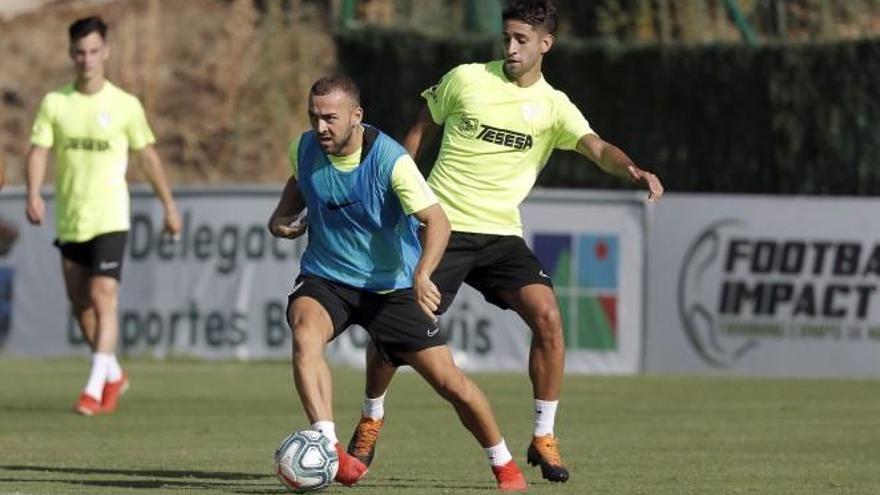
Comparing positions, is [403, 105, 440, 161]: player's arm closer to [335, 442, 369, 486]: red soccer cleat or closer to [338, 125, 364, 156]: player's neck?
[338, 125, 364, 156]: player's neck

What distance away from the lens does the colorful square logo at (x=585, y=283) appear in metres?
20.9

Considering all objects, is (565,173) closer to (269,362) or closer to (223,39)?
(269,362)

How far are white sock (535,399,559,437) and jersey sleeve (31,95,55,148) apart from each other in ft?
17.9

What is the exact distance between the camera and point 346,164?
996 centimetres

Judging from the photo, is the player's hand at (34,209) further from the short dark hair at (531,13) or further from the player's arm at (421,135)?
the short dark hair at (531,13)

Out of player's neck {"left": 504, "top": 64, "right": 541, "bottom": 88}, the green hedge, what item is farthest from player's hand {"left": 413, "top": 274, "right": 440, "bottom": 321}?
the green hedge

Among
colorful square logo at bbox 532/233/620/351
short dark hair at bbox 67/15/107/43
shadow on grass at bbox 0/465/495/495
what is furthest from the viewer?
colorful square logo at bbox 532/233/620/351

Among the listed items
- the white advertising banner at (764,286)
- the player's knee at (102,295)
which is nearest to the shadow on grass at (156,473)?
the player's knee at (102,295)

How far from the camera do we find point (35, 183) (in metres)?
15.3

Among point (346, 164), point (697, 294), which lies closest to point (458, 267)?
point (346, 164)

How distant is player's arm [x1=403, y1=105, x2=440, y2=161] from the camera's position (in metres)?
11.3

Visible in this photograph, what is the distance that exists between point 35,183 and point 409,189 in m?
6.02

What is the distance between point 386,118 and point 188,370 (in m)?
3.91

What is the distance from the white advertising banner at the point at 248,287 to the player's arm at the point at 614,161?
9580 millimetres
